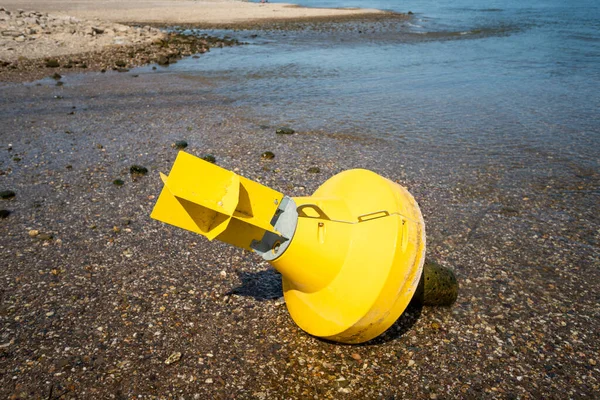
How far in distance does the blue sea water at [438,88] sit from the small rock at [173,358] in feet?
16.6

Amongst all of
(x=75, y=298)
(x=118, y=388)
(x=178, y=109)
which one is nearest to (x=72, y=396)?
(x=118, y=388)

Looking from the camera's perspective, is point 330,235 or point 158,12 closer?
point 330,235

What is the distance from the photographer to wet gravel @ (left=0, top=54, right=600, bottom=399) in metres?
3.01

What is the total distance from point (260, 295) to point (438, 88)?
360 inches

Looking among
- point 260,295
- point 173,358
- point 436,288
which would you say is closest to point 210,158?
point 260,295

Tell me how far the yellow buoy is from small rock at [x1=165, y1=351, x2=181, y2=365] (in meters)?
0.94

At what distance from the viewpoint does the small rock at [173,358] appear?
3.12m

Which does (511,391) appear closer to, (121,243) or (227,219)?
(227,219)

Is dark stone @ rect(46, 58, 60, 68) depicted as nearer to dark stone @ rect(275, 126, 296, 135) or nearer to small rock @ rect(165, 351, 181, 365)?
dark stone @ rect(275, 126, 296, 135)

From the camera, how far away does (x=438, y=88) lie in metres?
11.5

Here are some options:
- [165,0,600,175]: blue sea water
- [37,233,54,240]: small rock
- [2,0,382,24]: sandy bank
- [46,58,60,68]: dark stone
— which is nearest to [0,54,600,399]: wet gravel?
[37,233,54,240]: small rock

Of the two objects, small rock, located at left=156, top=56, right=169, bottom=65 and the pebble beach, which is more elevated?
small rock, located at left=156, top=56, right=169, bottom=65

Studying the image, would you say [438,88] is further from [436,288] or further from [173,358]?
[173,358]

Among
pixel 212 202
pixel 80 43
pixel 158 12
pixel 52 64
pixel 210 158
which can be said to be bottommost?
pixel 210 158
